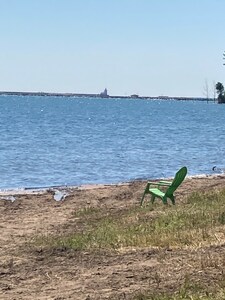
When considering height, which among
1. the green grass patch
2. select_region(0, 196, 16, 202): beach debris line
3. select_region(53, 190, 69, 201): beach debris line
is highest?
the green grass patch

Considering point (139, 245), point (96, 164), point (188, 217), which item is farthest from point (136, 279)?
point (96, 164)

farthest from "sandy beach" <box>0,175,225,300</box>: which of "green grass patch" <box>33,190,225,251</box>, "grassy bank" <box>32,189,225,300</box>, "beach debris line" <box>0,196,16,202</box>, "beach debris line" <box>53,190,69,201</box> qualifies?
"beach debris line" <box>53,190,69,201</box>

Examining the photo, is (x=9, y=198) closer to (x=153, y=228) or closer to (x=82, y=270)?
(x=153, y=228)

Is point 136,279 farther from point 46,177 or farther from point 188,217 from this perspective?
point 46,177

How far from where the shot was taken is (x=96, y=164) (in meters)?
31.4

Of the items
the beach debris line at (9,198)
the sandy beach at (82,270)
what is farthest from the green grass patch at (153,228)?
the beach debris line at (9,198)

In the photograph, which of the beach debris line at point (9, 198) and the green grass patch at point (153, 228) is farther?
the beach debris line at point (9, 198)

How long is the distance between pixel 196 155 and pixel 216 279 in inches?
1202

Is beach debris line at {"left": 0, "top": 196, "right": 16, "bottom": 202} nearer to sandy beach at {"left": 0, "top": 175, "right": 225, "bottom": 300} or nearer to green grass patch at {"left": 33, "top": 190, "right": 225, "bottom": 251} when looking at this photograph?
green grass patch at {"left": 33, "top": 190, "right": 225, "bottom": 251}

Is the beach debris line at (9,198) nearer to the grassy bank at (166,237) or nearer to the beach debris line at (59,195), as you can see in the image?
the beach debris line at (59,195)

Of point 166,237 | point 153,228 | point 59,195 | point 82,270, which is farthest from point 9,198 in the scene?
point 82,270

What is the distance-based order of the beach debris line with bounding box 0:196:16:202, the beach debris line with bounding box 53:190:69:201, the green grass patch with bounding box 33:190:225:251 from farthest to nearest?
1. the beach debris line with bounding box 53:190:69:201
2. the beach debris line with bounding box 0:196:16:202
3. the green grass patch with bounding box 33:190:225:251

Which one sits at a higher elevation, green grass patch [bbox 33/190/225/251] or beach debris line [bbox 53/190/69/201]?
green grass patch [bbox 33/190/225/251]

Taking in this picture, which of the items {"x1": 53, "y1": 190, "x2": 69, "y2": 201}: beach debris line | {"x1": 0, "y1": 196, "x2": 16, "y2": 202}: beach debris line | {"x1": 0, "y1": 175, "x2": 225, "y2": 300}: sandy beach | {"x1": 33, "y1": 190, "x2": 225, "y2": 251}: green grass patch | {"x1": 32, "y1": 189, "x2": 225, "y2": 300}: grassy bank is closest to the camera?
{"x1": 32, "y1": 189, "x2": 225, "y2": 300}: grassy bank
